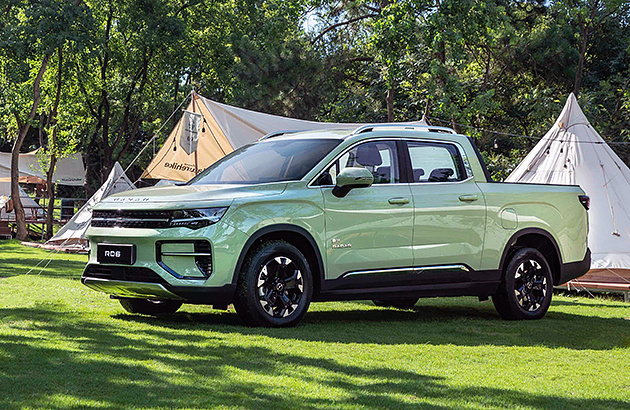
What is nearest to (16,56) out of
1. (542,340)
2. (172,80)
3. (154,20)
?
(154,20)

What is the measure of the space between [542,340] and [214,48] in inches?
1124

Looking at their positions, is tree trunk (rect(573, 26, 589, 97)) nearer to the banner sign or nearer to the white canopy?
the banner sign

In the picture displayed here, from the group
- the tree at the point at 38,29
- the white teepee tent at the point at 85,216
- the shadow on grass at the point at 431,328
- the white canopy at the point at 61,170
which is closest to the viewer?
the shadow on grass at the point at 431,328

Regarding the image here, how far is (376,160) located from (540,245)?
2564mm

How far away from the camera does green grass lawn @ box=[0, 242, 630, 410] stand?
17.3 ft

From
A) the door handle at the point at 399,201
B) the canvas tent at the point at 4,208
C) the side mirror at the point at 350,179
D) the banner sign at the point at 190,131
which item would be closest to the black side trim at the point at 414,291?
the door handle at the point at 399,201

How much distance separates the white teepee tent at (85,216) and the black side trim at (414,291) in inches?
525

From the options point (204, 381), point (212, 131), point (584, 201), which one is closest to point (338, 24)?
point (212, 131)

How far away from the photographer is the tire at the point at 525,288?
32.0 ft

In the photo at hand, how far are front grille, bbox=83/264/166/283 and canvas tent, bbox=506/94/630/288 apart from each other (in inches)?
336

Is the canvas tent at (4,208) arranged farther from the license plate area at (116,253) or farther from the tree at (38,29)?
the license plate area at (116,253)

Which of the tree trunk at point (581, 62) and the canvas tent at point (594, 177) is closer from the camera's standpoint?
the canvas tent at point (594, 177)

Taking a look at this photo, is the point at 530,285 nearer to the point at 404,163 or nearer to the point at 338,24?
the point at 404,163

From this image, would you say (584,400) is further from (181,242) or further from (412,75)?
(412,75)
